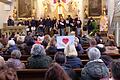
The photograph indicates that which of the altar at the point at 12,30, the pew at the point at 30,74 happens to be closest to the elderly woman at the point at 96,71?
the pew at the point at 30,74

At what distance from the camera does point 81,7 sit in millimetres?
28656

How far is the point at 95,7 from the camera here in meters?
28.8

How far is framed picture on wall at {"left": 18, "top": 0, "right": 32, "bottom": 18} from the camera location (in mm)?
28375

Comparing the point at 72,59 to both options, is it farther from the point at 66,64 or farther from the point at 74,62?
the point at 66,64

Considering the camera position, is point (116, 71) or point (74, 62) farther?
point (74, 62)

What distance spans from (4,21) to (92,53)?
834 inches

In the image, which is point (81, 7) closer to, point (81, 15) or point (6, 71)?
point (81, 15)

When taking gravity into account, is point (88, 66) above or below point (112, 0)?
below

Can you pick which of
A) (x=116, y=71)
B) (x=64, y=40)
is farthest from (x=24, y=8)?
(x=116, y=71)

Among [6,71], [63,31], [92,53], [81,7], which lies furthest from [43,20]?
[6,71]

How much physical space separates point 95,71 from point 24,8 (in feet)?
77.8

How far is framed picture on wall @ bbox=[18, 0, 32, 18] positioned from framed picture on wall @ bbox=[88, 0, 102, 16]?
192 inches

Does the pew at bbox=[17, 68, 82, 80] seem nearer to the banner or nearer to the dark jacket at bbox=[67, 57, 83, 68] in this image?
the dark jacket at bbox=[67, 57, 83, 68]

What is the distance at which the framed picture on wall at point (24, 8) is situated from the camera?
1117 inches
